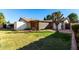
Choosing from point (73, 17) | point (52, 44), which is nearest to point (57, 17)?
point (73, 17)

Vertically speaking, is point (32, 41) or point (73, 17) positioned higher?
point (73, 17)

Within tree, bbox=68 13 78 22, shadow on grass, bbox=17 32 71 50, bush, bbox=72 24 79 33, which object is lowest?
shadow on grass, bbox=17 32 71 50

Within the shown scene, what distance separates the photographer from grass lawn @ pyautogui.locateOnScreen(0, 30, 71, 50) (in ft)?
16.3

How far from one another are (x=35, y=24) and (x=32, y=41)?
0.71 ft

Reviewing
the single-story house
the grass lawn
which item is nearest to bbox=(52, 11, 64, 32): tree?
the single-story house

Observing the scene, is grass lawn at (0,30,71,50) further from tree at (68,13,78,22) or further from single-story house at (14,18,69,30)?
tree at (68,13,78,22)

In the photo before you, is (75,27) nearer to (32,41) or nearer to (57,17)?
(57,17)

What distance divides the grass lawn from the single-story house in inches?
2.9

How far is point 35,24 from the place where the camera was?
503 centimetres

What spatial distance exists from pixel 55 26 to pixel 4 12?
2.15 ft

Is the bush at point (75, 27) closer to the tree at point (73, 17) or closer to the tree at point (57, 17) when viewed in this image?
the tree at point (73, 17)

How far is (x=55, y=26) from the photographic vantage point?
16.4 feet

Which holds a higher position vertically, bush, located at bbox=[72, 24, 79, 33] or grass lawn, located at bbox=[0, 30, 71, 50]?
bush, located at bbox=[72, 24, 79, 33]
